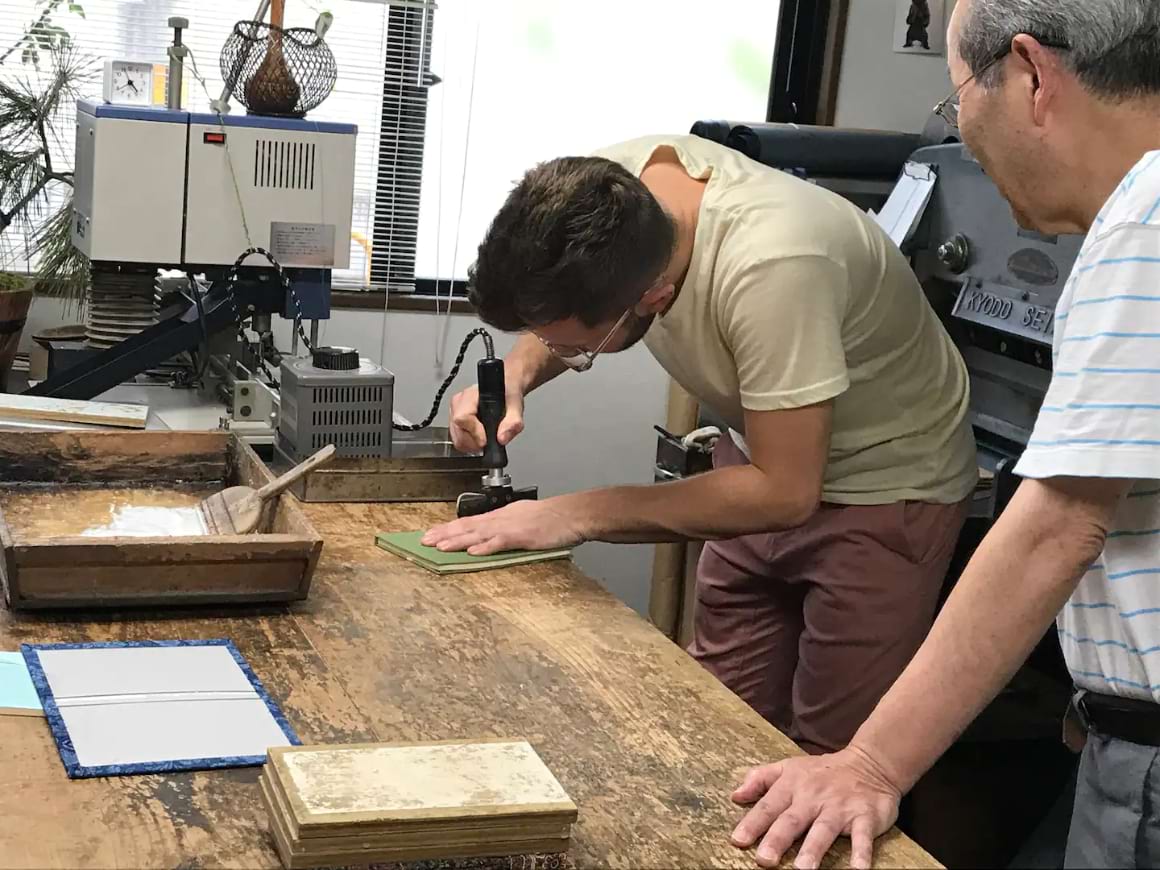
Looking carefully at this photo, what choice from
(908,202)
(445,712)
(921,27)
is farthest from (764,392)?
(921,27)

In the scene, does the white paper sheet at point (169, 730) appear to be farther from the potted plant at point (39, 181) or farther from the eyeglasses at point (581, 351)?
the potted plant at point (39, 181)

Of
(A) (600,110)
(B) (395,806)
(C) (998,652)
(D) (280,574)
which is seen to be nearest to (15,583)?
(D) (280,574)

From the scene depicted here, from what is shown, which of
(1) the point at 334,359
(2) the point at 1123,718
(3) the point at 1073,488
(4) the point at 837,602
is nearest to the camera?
(3) the point at 1073,488

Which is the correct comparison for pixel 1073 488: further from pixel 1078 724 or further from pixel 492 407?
pixel 492 407

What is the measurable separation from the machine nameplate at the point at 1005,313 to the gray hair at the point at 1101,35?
1.31 metres

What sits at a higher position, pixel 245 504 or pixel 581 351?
pixel 581 351

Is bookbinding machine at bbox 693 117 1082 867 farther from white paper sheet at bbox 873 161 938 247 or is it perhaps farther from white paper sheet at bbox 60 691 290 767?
white paper sheet at bbox 60 691 290 767

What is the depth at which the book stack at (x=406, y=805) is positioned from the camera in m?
1.07

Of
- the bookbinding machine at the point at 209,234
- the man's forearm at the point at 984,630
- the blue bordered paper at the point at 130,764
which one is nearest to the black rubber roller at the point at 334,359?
the bookbinding machine at the point at 209,234

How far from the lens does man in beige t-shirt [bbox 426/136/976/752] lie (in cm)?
169

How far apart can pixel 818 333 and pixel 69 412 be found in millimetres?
1259

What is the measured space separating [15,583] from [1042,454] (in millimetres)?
1099

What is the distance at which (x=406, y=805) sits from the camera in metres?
1.09

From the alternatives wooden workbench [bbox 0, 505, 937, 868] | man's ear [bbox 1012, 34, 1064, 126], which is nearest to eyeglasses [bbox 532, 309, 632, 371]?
wooden workbench [bbox 0, 505, 937, 868]
